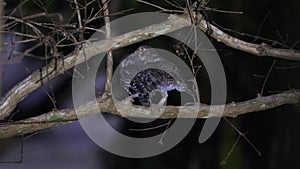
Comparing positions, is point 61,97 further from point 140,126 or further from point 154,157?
point 154,157

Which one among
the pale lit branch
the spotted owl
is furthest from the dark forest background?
the pale lit branch

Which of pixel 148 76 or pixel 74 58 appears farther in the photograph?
pixel 148 76

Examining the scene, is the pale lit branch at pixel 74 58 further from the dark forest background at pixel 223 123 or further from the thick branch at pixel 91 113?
the dark forest background at pixel 223 123

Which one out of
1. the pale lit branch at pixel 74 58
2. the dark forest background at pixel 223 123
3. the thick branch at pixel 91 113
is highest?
the pale lit branch at pixel 74 58

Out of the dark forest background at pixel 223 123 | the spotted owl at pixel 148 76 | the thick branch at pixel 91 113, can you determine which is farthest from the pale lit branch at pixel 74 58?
the dark forest background at pixel 223 123

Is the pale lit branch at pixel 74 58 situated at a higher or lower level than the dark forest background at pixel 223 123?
higher

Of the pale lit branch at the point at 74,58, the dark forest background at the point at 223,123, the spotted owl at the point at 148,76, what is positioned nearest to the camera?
the pale lit branch at the point at 74,58

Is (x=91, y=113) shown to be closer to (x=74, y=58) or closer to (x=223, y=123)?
(x=74, y=58)

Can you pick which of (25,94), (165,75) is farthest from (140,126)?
(25,94)

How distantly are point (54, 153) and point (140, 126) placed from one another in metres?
0.45

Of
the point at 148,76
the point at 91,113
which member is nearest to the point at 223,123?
the point at 148,76

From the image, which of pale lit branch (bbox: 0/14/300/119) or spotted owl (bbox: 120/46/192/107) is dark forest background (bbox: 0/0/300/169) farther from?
pale lit branch (bbox: 0/14/300/119)

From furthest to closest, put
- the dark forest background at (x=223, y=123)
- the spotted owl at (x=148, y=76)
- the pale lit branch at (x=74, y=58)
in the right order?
the dark forest background at (x=223, y=123)
the spotted owl at (x=148, y=76)
the pale lit branch at (x=74, y=58)

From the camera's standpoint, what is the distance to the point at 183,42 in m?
1.46
